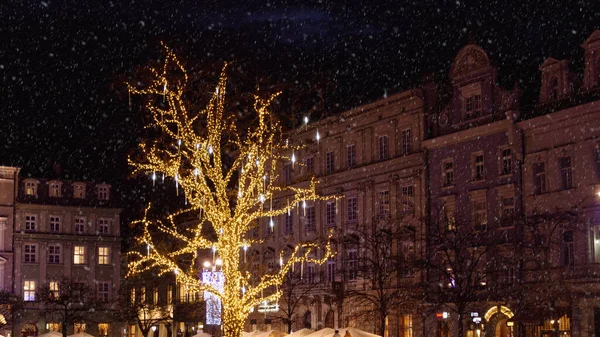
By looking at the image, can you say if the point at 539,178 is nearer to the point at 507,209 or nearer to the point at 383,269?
the point at 507,209

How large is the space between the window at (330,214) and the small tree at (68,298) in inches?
841

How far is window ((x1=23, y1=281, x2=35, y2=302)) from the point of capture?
85.4m

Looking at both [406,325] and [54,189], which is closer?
[406,325]

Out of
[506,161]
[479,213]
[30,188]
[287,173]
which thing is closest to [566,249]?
[506,161]

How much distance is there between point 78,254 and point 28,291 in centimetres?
577

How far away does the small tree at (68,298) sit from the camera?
256 ft

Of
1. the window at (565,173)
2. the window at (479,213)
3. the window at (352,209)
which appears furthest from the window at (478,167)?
the window at (352,209)

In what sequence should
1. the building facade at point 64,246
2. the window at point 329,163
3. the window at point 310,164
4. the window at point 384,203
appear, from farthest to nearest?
the building facade at point 64,246 < the window at point 310,164 < the window at point 329,163 < the window at point 384,203

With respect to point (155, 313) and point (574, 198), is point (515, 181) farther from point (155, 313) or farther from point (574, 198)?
point (155, 313)

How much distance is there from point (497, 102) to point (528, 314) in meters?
11.3

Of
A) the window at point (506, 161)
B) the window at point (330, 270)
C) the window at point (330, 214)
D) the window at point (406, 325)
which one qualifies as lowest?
the window at point (406, 325)

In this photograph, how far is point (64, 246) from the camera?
88562 mm

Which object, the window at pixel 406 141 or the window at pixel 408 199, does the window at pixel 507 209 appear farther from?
the window at pixel 406 141

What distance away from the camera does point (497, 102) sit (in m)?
52.4
